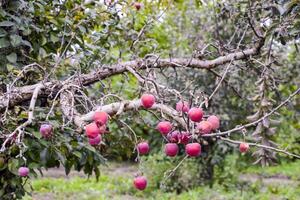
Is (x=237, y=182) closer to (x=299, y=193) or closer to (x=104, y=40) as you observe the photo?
(x=299, y=193)

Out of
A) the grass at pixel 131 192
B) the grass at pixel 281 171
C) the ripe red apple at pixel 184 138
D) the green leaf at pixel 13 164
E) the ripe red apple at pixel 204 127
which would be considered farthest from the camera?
the grass at pixel 281 171

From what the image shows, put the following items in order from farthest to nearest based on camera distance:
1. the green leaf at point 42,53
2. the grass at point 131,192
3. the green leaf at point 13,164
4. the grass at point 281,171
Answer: the grass at point 281,171 < the grass at point 131,192 < the green leaf at point 42,53 < the green leaf at point 13,164

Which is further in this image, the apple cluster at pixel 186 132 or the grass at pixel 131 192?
the grass at pixel 131 192

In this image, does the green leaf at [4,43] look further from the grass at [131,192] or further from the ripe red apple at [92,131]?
the grass at [131,192]

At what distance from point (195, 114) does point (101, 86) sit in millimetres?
1669

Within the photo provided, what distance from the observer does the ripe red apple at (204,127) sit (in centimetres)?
157

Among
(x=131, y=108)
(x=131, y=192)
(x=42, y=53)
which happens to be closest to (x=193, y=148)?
(x=131, y=108)

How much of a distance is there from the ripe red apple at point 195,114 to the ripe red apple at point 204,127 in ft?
0.06

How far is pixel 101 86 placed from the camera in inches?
125

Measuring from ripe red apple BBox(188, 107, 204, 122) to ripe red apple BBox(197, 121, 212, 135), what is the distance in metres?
0.02

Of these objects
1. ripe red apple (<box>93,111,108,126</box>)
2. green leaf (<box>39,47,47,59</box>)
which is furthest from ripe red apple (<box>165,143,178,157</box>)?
green leaf (<box>39,47,47,59</box>)

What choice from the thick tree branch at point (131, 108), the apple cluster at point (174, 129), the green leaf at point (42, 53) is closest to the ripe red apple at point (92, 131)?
the apple cluster at point (174, 129)

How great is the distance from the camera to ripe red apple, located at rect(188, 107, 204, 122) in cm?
157

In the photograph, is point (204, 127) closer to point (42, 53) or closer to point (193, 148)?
point (193, 148)
